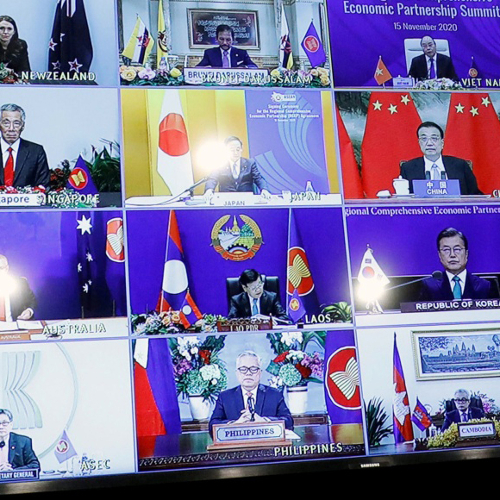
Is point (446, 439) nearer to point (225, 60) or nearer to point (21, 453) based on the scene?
point (21, 453)

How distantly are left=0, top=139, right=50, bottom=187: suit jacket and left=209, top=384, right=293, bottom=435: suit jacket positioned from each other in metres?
0.99

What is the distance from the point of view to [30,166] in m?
3.27

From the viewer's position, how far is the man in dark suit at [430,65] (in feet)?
12.1

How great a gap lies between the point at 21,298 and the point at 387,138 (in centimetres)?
151

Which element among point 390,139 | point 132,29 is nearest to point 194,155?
point 132,29

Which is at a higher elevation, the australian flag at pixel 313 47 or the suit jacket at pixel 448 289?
the australian flag at pixel 313 47

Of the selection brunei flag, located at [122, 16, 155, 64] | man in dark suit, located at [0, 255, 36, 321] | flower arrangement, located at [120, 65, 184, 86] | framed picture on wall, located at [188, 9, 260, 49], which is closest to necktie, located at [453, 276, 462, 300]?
framed picture on wall, located at [188, 9, 260, 49]

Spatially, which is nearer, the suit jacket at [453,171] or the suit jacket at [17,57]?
the suit jacket at [17,57]

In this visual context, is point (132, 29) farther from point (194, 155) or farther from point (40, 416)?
point (40, 416)

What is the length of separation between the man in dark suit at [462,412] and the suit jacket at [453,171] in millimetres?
786

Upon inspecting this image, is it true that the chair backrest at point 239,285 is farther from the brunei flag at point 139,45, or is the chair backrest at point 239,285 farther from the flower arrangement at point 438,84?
the flower arrangement at point 438,84

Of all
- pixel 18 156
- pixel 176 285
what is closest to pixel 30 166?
pixel 18 156

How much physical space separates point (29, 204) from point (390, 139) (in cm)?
140

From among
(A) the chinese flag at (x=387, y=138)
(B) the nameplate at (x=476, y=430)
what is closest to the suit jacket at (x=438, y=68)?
(A) the chinese flag at (x=387, y=138)
